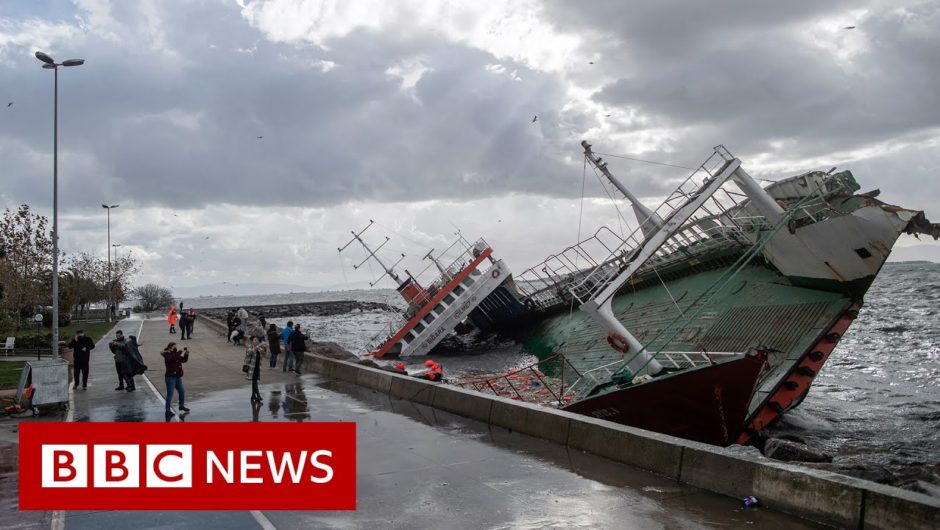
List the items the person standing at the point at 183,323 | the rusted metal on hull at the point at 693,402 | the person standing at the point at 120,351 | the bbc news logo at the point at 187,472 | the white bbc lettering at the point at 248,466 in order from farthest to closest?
1. the person standing at the point at 183,323
2. the person standing at the point at 120,351
3. the rusted metal on hull at the point at 693,402
4. the white bbc lettering at the point at 248,466
5. the bbc news logo at the point at 187,472

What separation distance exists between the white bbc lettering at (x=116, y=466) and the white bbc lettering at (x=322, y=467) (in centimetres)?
234

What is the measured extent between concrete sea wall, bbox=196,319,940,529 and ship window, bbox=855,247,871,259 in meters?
12.3

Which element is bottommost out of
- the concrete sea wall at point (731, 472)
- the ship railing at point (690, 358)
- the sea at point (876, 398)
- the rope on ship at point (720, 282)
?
the sea at point (876, 398)

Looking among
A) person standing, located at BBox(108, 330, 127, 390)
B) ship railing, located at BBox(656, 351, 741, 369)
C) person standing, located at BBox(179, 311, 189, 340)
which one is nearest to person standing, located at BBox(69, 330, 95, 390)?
person standing, located at BBox(108, 330, 127, 390)

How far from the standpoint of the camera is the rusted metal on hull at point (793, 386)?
51.9 feet

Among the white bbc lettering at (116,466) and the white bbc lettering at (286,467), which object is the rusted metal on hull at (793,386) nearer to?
the white bbc lettering at (286,467)

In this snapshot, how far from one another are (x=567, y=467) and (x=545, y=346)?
26540 mm

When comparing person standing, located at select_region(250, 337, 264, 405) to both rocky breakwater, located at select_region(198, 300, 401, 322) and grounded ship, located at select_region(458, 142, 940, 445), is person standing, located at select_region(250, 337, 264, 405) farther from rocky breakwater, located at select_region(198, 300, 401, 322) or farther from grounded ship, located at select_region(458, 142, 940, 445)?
rocky breakwater, located at select_region(198, 300, 401, 322)

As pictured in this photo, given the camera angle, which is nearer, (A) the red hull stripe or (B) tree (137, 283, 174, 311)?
(A) the red hull stripe

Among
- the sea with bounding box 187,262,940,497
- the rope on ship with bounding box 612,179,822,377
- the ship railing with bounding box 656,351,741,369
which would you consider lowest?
the sea with bounding box 187,262,940,497

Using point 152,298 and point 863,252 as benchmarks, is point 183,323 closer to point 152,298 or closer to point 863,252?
point 863,252

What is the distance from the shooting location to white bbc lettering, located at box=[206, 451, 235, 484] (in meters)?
9.37

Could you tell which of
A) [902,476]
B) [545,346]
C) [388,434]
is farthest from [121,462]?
[545,346]

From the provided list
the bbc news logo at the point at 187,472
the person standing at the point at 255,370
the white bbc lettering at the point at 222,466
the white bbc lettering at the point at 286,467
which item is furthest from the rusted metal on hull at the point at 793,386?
the person standing at the point at 255,370
